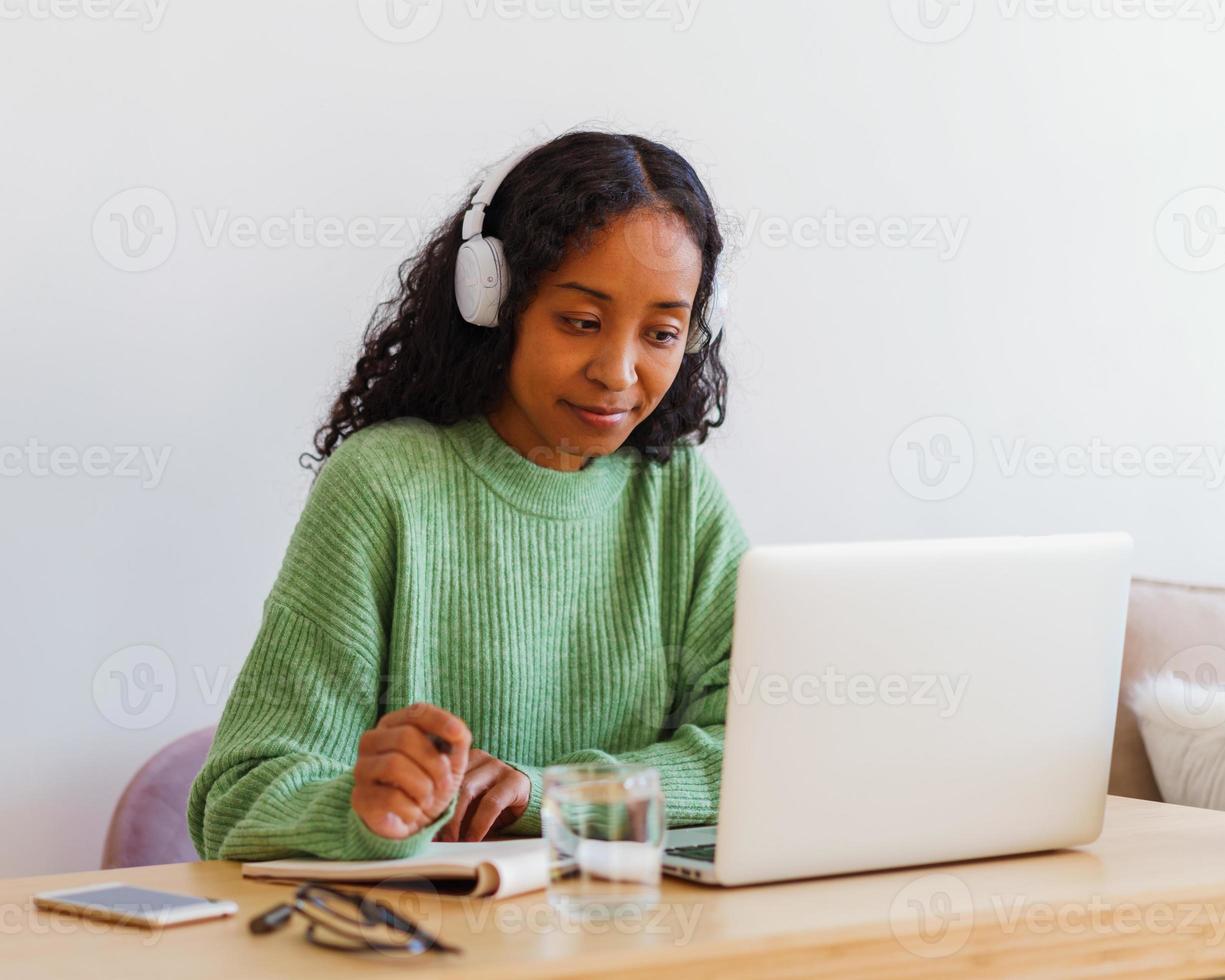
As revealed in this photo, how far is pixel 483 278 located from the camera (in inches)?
55.6

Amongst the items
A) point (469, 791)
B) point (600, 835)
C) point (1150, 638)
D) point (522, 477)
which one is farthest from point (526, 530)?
point (1150, 638)

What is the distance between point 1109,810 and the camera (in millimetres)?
1339

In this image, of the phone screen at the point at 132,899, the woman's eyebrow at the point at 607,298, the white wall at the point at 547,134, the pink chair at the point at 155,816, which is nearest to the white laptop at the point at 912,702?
the phone screen at the point at 132,899

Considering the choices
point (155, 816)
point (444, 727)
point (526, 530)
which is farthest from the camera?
point (155, 816)

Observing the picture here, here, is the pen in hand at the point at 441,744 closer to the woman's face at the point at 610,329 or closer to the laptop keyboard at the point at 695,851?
the laptop keyboard at the point at 695,851

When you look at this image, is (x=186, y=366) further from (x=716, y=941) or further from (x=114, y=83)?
(x=716, y=941)

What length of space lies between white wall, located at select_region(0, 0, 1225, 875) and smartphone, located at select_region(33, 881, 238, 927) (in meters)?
0.78

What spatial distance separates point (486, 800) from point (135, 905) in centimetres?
34

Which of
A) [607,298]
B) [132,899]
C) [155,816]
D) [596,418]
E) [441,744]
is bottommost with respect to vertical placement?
[155,816]

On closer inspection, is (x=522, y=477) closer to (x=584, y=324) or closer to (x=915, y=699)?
(x=584, y=324)

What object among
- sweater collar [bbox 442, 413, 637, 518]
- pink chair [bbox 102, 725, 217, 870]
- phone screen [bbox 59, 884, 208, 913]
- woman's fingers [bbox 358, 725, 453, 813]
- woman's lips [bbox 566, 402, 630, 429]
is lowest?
pink chair [bbox 102, 725, 217, 870]

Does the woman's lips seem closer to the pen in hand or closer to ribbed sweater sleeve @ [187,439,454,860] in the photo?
ribbed sweater sleeve @ [187,439,454,860]

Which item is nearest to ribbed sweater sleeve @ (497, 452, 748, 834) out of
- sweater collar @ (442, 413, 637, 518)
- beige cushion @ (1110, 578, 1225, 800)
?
sweater collar @ (442, 413, 637, 518)

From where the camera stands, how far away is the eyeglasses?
2.75 feet
